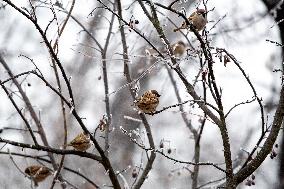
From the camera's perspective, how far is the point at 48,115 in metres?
11.8

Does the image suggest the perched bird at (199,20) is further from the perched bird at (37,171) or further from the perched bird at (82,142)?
the perched bird at (37,171)

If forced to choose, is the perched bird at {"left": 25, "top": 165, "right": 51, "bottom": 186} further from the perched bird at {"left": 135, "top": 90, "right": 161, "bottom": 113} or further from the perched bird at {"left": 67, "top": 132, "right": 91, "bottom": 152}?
the perched bird at {"left": 135, "top": 90, "right": 161, "bottom": 113}

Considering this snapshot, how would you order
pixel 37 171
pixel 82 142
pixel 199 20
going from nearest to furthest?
pixel 199 20 < pixel 82 142 < pixel 37 171

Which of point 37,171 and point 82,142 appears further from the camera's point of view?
point 37,171

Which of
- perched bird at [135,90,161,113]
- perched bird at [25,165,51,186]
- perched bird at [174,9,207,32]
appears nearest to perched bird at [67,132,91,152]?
perched bird at [135,90,161,113]

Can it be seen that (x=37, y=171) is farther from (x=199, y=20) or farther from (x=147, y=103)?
(x=199, y=20)

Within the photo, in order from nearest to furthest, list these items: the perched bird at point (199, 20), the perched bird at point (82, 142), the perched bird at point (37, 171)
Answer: the perched bird at point (199, 20)
the perched bird at point (82, 142)
the perched bird at point (37, 171)

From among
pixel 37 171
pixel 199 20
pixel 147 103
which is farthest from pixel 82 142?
pixel 199 20

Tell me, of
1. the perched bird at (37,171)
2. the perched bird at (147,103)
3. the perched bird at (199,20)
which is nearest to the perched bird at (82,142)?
the perched bird at (147,103)

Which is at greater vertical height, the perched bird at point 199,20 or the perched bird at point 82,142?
the perched bird at point 199,20

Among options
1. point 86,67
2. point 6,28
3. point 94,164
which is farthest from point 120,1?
point 94,164

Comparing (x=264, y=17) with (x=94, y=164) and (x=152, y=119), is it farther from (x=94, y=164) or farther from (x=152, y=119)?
(x=152, y=119)

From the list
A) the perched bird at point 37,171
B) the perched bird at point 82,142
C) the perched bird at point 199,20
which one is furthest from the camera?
the perched bird at point 37,171

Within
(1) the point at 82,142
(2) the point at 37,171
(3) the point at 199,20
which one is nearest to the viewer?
(3) the point at 199,20
